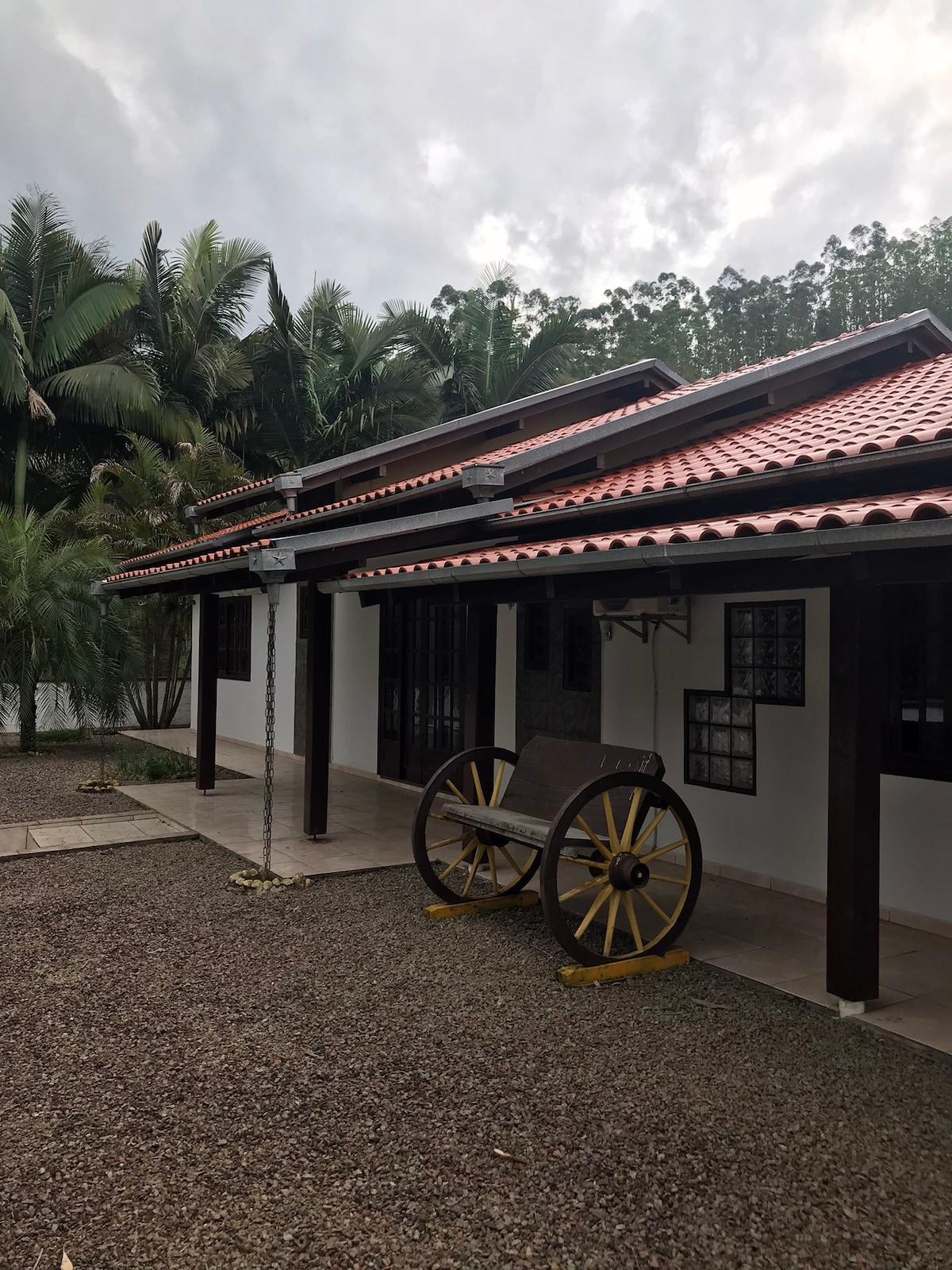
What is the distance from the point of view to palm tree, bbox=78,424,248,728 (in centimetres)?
1486

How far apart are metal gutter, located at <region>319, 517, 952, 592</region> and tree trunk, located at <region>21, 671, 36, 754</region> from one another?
9.92 m

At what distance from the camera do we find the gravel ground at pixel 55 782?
951 centimetres

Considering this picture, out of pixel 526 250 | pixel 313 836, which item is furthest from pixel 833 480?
pixel 526 250

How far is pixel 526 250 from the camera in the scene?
175 ft

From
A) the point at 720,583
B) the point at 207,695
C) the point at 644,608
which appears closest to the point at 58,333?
the point at 207,695

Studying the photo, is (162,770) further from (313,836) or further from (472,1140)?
(472,1140)

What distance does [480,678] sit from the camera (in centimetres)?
696

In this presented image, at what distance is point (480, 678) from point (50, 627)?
8.00 metres

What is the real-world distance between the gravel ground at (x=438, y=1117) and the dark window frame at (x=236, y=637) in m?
10.4

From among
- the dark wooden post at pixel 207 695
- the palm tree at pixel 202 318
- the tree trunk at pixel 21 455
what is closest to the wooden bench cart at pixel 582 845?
the dark wooden post at pixel 207 695

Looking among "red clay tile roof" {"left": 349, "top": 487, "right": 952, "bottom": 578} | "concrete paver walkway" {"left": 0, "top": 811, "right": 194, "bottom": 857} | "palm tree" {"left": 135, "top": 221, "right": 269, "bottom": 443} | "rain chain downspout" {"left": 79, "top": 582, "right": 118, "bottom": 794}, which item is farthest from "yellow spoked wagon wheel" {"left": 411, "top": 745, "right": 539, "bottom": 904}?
"palm tree" {"left": 135, "top": 221, "right": 269, "bottom": 443}

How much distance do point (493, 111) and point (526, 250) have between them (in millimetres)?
27120

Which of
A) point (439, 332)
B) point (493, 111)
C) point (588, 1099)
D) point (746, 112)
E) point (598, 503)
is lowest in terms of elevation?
point (588, 1099)

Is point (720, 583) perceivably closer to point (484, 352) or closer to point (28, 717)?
point (28, 717)
